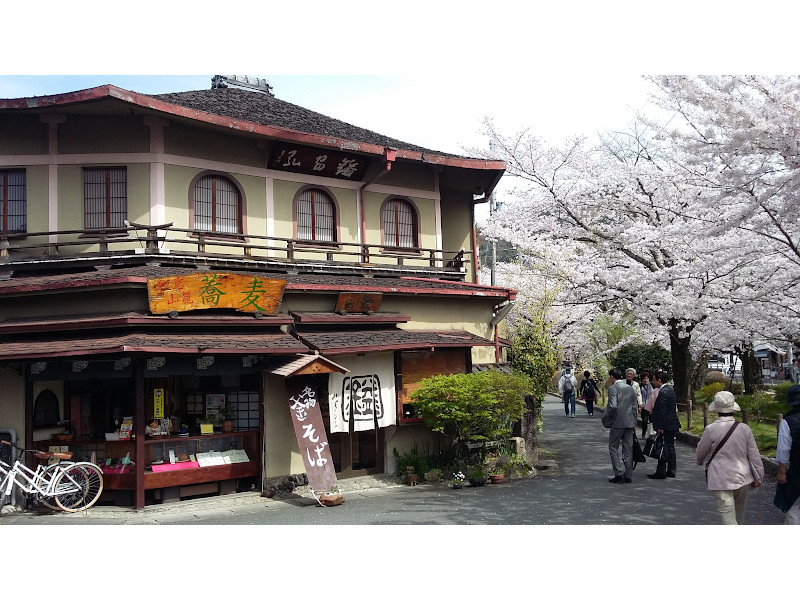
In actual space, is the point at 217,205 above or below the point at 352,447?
above

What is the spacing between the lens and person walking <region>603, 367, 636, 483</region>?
15664mm

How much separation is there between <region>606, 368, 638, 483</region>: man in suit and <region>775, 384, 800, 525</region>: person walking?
19.3 feet

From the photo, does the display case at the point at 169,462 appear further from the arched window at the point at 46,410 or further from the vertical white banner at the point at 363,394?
the vertical white banner at the point at 363,394

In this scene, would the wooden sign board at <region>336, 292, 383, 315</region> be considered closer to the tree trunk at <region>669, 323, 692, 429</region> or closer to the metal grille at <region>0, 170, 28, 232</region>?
the metal grille at <region>0, 170, 28, 232</region>

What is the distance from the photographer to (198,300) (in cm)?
1457

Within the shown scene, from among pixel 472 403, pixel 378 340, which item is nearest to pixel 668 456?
pixel 472 403

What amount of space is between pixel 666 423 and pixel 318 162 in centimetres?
1048

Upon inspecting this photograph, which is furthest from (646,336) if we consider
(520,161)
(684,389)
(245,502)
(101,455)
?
(101,455)

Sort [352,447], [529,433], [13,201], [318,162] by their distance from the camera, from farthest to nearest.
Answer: [529,433] → [318,162] → [352,447] → [13,201]

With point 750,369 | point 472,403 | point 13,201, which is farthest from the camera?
point 750,369

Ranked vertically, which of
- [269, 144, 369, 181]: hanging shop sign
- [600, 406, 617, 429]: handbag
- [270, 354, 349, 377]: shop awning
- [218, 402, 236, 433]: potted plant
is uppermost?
[269, 144, 369, 181]: hanging shop sign

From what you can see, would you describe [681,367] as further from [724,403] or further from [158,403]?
[158,403]

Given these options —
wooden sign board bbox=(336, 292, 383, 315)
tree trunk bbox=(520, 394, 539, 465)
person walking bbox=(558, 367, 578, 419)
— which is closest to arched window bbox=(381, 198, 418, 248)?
wooden sign board bbox=(336, 292, 383, 315)

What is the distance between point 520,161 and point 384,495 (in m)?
16.6
